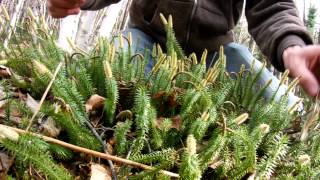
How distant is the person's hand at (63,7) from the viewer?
165 cm

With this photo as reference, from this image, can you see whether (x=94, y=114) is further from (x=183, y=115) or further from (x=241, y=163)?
(x=241, y=163)

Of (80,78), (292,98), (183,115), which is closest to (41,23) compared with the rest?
(80,78)

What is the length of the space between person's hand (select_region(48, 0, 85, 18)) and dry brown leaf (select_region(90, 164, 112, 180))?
98 cm

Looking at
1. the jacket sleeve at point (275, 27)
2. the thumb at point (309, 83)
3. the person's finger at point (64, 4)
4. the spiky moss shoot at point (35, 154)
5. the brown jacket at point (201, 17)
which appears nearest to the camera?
the spiky moss shoot at point (35, 154)

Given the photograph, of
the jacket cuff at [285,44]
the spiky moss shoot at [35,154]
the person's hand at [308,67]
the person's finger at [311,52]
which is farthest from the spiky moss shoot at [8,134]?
the jacket cuff at [285,44]

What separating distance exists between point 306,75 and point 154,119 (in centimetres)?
60

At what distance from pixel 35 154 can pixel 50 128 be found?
178 mm

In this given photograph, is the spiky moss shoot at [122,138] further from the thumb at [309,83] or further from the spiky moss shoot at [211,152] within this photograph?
the thumb at [309,83]

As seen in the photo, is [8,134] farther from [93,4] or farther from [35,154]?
[93,4]

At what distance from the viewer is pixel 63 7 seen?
1683 millimetres

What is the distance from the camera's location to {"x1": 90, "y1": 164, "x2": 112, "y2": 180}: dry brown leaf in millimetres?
763

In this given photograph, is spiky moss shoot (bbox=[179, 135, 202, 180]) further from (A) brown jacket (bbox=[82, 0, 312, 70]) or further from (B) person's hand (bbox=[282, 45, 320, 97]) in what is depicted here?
(A) brown jacket (bbox=[82, 0, 312, 70])

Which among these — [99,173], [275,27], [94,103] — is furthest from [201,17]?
[99,173]

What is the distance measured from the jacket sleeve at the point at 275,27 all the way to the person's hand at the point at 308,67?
32 centimetres
